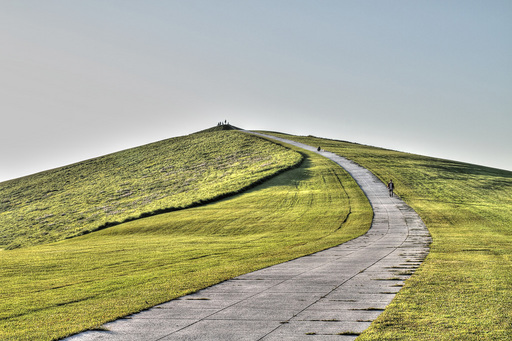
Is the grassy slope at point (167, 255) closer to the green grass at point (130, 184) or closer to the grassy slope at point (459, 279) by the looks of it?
the grassy slope at point (459, 279)

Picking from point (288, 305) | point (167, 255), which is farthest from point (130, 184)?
point (288, 305)

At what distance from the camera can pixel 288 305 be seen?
1262 centimetres

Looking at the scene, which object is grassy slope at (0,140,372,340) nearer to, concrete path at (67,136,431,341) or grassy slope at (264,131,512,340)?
concrete path at (67,136,431,341)

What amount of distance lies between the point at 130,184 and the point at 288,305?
6831 centimetres

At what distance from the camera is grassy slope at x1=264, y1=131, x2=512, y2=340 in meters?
10.3

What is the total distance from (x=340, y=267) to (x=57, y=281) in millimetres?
11184

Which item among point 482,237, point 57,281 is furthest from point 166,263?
point 482,237

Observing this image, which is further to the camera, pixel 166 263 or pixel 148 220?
pixel 148 220

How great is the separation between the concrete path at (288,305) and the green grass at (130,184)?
113 feet

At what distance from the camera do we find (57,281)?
772 inches

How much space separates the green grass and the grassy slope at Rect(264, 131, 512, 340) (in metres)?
26.3

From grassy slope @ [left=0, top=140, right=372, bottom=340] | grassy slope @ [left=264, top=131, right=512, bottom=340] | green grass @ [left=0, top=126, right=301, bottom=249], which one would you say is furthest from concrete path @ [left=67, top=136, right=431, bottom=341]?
green grass @ [left=0, top=126, right=301, bottom=249]

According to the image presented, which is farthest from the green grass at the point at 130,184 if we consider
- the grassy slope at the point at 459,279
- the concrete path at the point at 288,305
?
the concrete path at the point at 288,305

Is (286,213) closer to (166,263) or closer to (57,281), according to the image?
(166,263)
